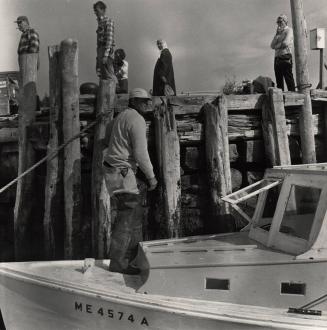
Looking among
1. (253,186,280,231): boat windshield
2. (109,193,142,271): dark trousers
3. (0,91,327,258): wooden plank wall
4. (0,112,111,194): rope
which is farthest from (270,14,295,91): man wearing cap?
(109,193,142,271): dark trousers

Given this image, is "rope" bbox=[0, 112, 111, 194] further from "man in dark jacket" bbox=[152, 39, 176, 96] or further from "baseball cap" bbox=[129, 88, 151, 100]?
"man in dark jacket" bbox=[152, 39, 176, 96]

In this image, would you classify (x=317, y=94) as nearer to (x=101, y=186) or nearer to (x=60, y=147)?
(x=101, y=186)

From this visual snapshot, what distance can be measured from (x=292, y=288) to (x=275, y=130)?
129 inches

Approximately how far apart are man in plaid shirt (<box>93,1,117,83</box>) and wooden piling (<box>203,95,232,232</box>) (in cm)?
244

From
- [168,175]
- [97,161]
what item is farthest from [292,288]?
[97,161]

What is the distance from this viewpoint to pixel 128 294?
4477 millimetres

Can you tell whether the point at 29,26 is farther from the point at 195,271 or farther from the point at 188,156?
the point at 195,271

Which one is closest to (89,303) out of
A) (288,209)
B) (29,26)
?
(288,209)

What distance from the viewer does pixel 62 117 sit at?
7.19m

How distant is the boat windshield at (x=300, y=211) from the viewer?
456cm

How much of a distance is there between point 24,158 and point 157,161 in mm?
2058

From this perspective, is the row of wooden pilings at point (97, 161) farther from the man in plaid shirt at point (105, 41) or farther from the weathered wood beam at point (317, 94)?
the man in plaid shirt at point (105, 41)

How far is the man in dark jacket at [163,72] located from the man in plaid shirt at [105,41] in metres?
0.89

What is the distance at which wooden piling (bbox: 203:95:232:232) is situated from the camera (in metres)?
6.75
